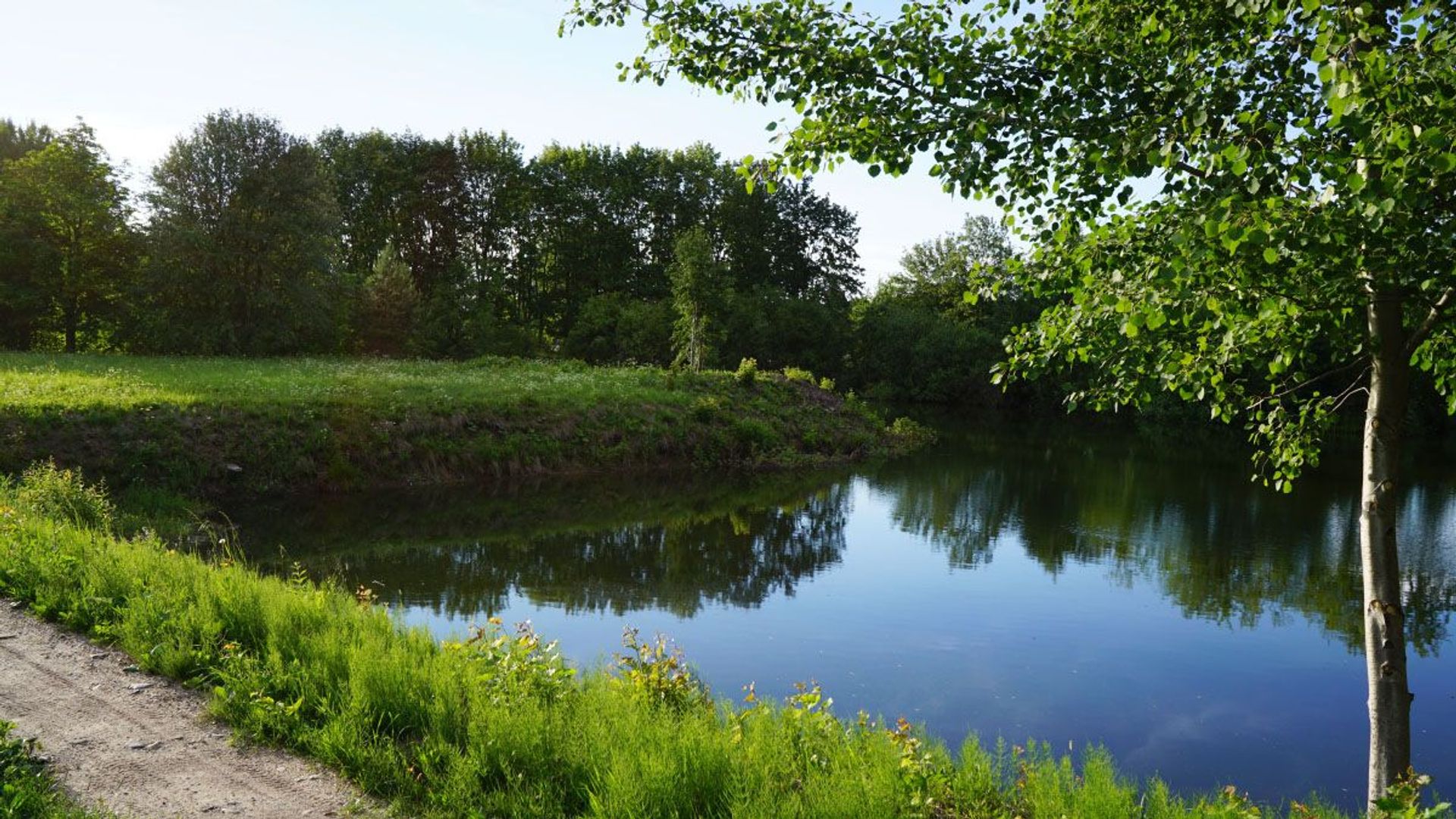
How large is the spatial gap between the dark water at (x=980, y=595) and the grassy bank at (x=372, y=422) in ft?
4.76

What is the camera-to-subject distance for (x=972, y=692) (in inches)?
405

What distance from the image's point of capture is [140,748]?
5.69m

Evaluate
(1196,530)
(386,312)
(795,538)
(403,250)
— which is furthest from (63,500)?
(403,250)

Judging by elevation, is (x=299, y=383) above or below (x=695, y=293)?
below

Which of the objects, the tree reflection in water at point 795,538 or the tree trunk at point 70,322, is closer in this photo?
the tree reflection in water at point 795,538

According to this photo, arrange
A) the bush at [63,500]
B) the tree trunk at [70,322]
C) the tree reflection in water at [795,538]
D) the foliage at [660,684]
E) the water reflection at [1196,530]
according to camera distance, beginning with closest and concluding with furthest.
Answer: the foliage at [660,684], the bush at [63,500], the tree reflection in water at [795,538], the water reflection at [1196,530], the tree trunk at [70,322]

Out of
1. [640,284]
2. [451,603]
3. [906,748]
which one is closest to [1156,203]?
[906,748]

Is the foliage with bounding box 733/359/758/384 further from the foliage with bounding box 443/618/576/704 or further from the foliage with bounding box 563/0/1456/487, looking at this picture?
the foliage with bounding box 563/0/1456/487

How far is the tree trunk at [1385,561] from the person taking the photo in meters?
5.41

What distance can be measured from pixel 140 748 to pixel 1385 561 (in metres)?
7.63

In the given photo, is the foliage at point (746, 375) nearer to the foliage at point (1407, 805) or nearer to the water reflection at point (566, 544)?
the water reflection at point (566, 544)

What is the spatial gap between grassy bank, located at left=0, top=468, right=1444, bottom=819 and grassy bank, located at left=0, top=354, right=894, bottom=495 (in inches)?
430

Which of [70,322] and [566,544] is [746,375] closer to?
[566,544]

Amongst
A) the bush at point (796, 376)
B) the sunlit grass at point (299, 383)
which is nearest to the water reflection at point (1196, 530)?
the bush at point (796, 376)
